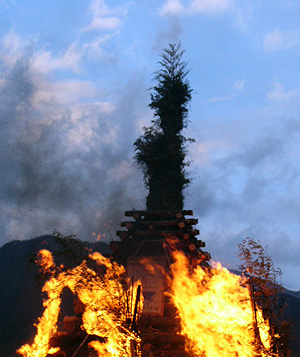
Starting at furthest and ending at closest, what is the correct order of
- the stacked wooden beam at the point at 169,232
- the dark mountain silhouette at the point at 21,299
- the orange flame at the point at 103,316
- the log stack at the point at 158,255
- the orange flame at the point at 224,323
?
the dark mountain silhouette at the point at 21,299
the stacked wooden beam at the point at 169,232
the log stack at the point at 158,255
the orange flame at the point at 224,323
the orange flame at the point at 103,316

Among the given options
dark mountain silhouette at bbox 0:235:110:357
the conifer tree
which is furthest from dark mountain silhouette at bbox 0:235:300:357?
the conifer tree

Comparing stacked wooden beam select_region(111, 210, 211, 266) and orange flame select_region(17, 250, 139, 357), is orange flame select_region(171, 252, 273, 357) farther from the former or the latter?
stacked wooden beam select_region(111, 210, 211, 266)

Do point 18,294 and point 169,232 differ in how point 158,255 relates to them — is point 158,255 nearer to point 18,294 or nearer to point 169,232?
point 169,232

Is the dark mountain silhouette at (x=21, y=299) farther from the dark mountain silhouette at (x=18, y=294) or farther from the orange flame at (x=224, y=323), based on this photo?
the orange flame at (x=224, y=323)

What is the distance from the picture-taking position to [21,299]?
4688 cm

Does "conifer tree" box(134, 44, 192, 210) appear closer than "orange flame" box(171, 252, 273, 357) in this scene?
No

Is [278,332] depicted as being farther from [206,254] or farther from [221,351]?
[206,254]

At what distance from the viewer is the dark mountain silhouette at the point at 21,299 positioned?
1544 inches

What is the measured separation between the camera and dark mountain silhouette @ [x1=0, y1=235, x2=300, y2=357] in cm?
3922

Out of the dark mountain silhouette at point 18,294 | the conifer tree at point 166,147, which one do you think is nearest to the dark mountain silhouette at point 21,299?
the dark mountain silhouette at point 18,294

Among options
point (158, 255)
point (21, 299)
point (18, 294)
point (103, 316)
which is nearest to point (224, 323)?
point (103, 316)

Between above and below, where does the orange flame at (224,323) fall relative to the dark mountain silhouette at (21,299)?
below

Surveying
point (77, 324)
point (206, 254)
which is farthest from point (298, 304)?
point (77, 324)

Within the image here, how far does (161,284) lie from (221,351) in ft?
18.6
